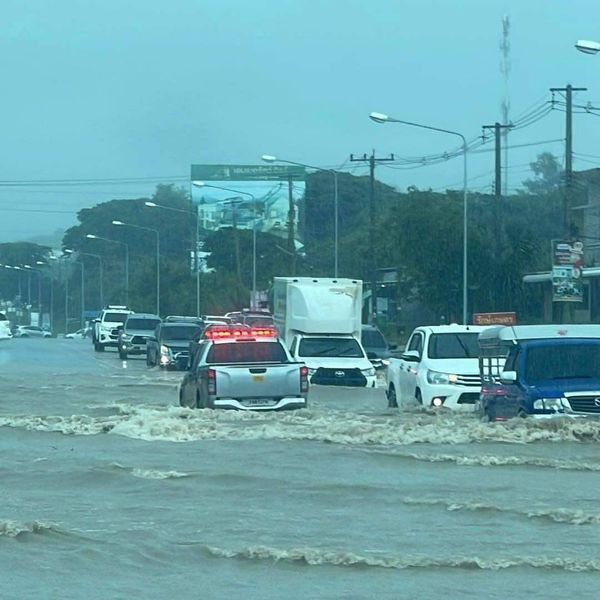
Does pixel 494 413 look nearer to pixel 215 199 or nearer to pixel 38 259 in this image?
pixel 215 199

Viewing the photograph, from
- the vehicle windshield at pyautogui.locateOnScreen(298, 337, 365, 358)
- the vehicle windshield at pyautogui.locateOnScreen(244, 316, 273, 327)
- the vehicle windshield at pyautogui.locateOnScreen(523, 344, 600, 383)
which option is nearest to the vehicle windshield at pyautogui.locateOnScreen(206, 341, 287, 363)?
the vehicle windshield at pyautogui.locateOnScreen(523, 344, 600, 383)

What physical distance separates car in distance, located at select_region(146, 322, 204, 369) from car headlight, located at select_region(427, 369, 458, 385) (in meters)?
21.0

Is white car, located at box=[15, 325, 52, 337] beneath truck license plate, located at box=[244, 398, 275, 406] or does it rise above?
beneath

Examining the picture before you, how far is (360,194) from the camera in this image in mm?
112062

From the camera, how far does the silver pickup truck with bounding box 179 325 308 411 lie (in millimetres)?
23812

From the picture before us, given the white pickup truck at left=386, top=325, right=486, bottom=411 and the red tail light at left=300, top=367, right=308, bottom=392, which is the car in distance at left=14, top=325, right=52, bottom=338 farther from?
the red tail light at left=300, top=367, right=308, bottom=392

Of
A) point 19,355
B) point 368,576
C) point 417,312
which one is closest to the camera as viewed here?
point 368,576

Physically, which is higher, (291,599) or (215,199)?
(215,199)

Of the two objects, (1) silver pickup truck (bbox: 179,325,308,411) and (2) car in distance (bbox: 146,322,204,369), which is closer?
(1) silver pickup truck (bbox: 179,325,308,411)

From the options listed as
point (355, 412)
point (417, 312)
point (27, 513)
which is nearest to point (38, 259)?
point (417, 312)

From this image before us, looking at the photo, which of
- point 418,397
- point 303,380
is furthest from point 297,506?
point 418,397

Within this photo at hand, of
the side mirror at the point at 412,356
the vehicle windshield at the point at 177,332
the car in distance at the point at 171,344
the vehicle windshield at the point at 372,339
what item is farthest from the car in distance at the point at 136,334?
the side mirror at the point at 412,356

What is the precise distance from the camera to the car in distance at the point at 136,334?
193ft

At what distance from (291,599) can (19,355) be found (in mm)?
50171
